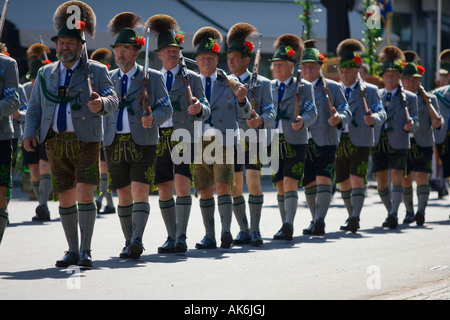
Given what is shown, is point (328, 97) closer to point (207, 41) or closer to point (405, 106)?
point (405, 106)

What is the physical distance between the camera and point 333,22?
70.7ft

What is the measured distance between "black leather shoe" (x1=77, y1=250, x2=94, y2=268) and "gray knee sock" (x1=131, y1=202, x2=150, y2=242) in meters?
0.61

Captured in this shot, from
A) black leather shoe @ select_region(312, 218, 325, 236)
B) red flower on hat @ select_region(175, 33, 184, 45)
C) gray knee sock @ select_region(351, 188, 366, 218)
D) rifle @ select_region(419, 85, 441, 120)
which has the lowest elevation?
black leather shoe @ select_region(312, 218, 325, 236)

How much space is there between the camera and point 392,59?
44.2ft

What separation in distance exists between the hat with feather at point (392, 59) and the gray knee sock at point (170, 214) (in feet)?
14.8

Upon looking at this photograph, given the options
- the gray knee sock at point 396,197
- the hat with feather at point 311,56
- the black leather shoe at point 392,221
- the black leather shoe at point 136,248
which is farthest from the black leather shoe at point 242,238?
the gray knee sock at point 396,197

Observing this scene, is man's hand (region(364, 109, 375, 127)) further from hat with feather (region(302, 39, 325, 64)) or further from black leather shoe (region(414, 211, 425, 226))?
black leather shoe (region(414, 211, 425, 226))

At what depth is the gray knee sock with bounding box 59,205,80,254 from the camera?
8867 mm

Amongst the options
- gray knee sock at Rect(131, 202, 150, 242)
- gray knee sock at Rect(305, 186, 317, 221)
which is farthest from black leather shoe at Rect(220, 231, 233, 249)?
gray knee sock at Rect(305, 186, 317, 221)

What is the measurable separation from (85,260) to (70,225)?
339mm

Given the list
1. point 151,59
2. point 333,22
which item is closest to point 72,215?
point 333,22

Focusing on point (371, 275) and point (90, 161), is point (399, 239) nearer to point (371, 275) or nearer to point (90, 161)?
point (371, 275)

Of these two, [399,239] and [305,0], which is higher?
[305,0]
